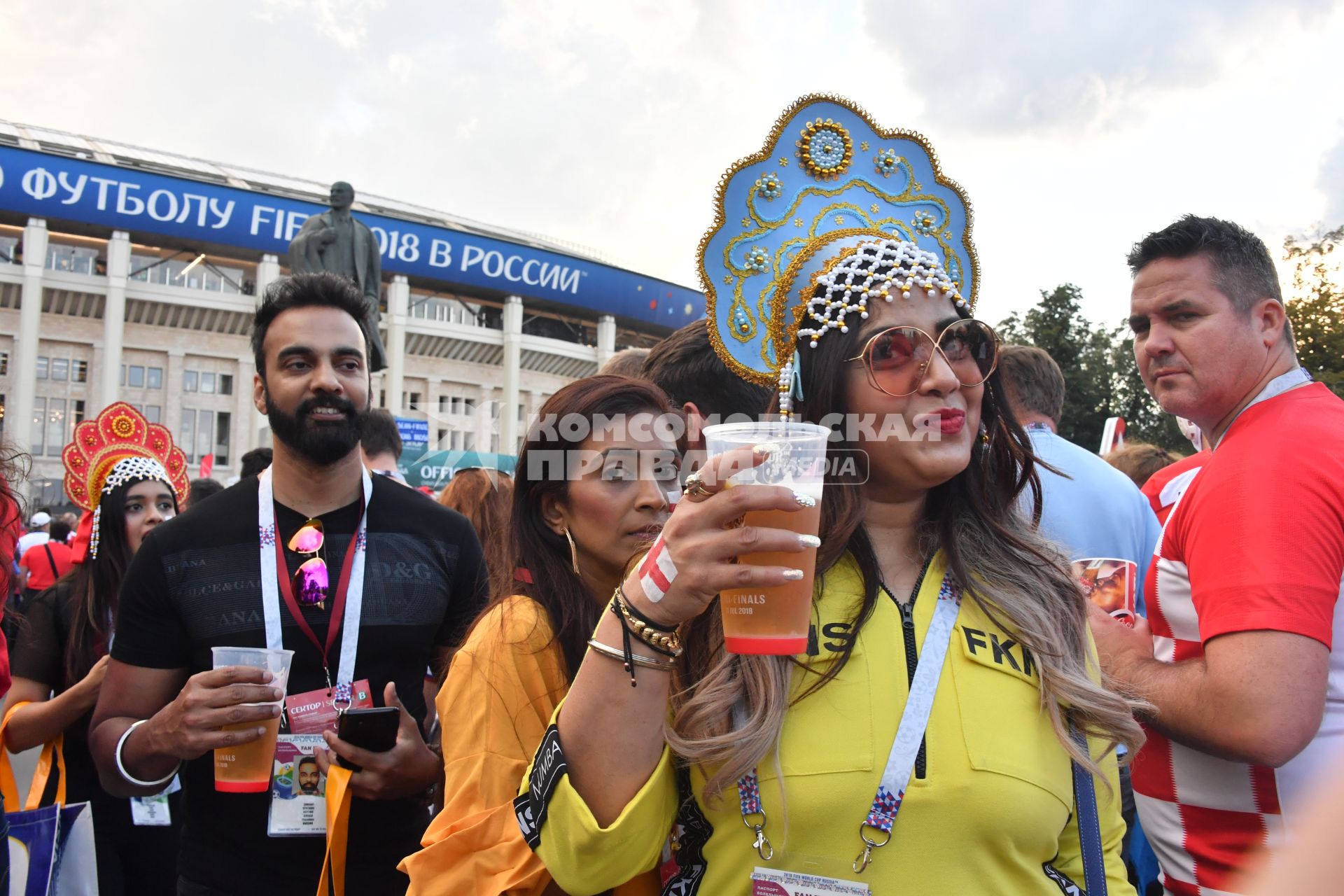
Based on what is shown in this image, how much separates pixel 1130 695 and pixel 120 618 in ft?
9.10

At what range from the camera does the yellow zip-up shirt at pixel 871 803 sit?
1.50m

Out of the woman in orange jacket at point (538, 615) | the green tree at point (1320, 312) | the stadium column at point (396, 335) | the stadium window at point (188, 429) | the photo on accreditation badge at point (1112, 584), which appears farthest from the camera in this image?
the stadium column at point (396, 335)

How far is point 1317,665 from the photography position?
2.01 metres

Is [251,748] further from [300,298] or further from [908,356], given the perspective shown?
[908,356]

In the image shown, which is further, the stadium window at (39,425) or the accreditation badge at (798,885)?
the stadium window at (39,425)

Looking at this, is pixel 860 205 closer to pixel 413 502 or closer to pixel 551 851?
pixel 551 851

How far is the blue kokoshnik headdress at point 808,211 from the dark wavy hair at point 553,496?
363mm

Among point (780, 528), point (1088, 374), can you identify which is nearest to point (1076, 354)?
point (1088, 374)

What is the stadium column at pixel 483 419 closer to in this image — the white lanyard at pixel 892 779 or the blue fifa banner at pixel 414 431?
the blue fifa banner at pixel 414 431

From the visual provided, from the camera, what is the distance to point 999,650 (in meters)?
1.68

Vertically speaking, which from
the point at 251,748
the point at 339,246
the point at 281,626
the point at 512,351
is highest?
the point at 512,351

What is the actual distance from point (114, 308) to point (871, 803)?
42.9 meters

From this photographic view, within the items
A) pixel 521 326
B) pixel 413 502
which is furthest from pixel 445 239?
pixel 413 502

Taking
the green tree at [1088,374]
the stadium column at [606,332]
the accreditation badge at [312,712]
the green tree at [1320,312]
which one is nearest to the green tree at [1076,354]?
the green tree at [1088,374]
